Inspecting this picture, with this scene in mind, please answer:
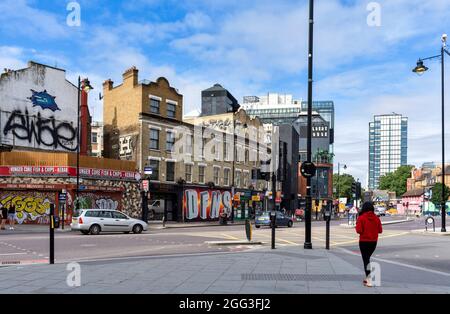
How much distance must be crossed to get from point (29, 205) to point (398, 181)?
14432 centimetres

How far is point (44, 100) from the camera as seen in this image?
127 ft

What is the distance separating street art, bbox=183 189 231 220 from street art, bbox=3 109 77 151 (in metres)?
12.0

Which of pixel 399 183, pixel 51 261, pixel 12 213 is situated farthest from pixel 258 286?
pixel 399 183

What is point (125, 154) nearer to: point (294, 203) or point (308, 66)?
point (308, 66)

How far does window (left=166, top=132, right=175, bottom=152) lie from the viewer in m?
44.1

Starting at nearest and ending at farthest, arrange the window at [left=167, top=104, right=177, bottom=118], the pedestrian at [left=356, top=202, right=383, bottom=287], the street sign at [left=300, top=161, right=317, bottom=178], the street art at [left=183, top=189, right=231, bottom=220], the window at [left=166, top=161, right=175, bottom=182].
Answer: the pedestrian at [left=356, top=202, right=383, bottom=287] → the street sign at [left=300, top=161, right=317, bottom=178] → the window at [left=166, top=161, right=175, bottom=182] → the window at [left=167, top=104, right=177, bottom=118] → the street art at [left=183, top=189, right=231, bottom=220]

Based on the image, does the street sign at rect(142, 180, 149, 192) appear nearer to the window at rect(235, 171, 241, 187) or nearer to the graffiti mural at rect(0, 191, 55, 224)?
the graffiti mural at rect(0, 191, 55, 224)

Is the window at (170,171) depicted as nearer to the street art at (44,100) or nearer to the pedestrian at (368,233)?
the street art at (44,100)

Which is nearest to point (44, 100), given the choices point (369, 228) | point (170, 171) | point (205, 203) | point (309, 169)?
point (170, 171)

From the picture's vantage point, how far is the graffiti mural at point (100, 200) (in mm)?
36594

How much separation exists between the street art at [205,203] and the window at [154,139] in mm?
5768

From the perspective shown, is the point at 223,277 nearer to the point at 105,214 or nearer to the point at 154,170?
the point at 105,214

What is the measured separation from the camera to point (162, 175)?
43.2 m

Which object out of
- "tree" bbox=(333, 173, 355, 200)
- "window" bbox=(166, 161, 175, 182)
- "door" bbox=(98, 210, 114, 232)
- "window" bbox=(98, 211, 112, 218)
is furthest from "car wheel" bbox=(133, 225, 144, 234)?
"tree" bbox=(333, 173, 355, 200)
